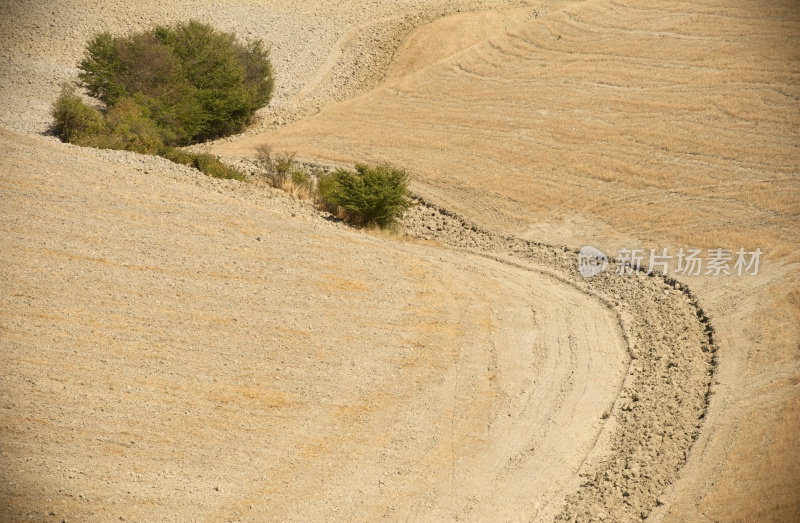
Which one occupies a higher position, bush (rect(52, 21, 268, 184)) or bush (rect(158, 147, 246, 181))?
bush (rect(52, 21, 268, 184))

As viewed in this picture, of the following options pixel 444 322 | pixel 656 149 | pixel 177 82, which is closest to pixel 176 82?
pixel 177 82

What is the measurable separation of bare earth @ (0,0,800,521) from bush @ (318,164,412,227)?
2.65 feet

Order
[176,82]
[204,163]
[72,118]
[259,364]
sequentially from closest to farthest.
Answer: [259,364]
[204,163]
[72,118]
[176,82]

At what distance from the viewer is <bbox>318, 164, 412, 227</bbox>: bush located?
21219mm

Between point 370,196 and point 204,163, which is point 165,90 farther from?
point 370,196

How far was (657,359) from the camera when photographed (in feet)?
53.8

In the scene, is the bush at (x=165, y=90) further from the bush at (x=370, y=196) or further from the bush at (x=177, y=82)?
the bush at (x=370, y=196)

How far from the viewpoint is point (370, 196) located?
2103cm

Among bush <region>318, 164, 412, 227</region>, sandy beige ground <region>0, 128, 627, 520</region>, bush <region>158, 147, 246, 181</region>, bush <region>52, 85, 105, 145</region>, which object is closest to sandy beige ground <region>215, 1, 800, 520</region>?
bush <region>318, 164, 412, 227</region>

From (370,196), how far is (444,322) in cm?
566

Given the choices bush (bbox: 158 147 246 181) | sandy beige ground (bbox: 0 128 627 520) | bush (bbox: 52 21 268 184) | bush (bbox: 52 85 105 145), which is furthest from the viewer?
bush (bbox: 52 21 268 184)

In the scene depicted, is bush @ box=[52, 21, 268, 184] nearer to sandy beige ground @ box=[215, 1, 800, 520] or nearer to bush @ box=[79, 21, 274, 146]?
bush @ box=[79, 21, 274, 146]

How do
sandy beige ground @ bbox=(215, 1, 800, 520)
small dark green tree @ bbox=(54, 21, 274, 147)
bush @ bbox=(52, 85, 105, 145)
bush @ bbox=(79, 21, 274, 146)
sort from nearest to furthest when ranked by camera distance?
A: sandy beige ground @ bbox=(215, 1, 800, 520) < bush @ bbox=(52, 85, 105, 145) < small dark green tree @ bbox=(54, 21, 274, 147) < bush @ bbox=(79, 21, 274, 146)

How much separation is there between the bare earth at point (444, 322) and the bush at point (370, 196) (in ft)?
2.65
